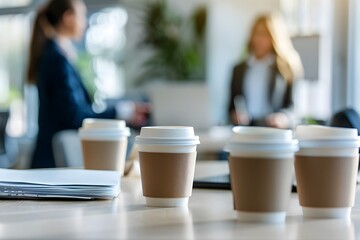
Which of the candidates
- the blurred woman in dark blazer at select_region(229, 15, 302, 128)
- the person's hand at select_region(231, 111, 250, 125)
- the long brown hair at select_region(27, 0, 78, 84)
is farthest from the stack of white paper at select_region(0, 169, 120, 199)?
the blurred woman in dark blazer at select_region(229, 15, 302, 128)

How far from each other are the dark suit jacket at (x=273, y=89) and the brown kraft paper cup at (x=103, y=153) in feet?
12.3

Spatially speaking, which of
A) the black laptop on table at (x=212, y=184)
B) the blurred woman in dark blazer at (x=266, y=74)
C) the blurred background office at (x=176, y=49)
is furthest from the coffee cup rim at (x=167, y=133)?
the blurred background office at (x=176, y=49)

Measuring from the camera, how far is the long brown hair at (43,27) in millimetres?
3643

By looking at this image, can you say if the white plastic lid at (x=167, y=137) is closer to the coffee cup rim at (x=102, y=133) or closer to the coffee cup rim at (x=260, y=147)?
the coffee cup rim at (x=260, y=147)

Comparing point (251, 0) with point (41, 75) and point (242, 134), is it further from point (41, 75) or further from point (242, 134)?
point (242, 134)

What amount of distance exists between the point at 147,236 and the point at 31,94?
7.66 m

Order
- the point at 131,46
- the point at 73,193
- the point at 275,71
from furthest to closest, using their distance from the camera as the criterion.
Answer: the point at 131,46
the point at 275,71
the point at 73,193

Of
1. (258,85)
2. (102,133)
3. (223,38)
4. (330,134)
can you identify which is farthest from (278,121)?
(330,134)

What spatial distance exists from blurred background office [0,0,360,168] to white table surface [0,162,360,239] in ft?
14.7

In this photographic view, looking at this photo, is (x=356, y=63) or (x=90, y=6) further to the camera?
(x=90, y=6)

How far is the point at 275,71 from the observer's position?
566 centimetres

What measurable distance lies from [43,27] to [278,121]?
5.43ft

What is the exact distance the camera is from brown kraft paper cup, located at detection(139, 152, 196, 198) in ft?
4.26

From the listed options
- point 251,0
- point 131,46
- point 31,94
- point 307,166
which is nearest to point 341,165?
point 307,166
